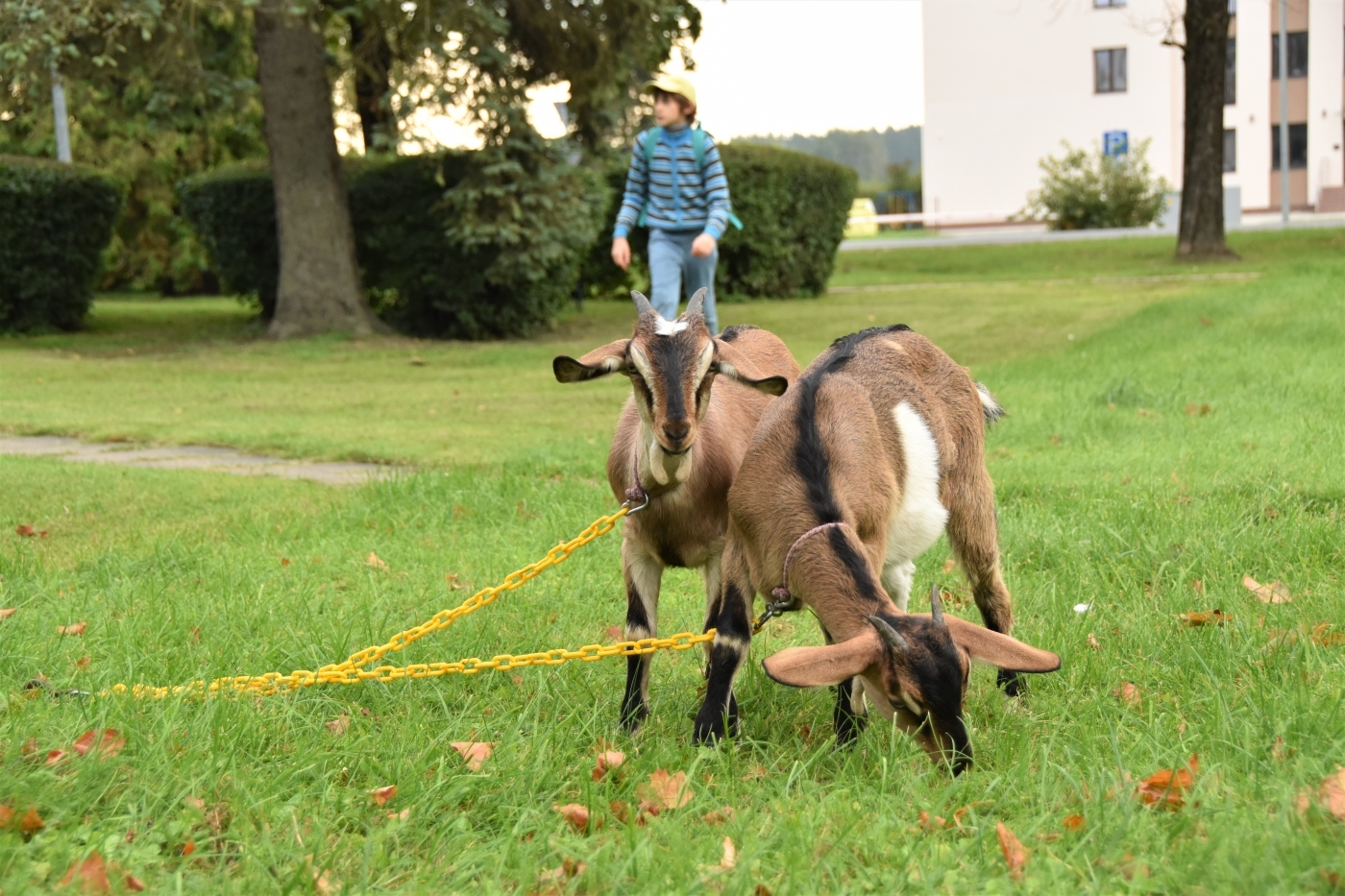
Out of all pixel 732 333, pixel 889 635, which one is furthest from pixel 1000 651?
pixel 732 333

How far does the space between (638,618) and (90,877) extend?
1845 millimetres

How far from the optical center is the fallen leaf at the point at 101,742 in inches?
129

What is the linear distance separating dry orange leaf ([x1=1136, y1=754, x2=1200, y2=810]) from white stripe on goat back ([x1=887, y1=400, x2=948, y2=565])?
110 cm

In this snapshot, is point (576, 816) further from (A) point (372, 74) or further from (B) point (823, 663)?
(A) point (372, 74)

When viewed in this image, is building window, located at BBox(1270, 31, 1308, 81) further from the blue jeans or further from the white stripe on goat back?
the white stripe on goat back

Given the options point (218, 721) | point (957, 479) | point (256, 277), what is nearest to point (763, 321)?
point (256, 277)

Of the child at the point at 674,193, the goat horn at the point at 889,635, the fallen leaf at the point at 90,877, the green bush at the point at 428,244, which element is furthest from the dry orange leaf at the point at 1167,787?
the green bush at the point at 428,244

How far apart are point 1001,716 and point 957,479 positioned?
2.78 ft

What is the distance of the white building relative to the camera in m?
48.8

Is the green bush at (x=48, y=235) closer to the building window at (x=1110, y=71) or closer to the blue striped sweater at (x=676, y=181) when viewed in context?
the blue striped sweater at (x=676, y=181)

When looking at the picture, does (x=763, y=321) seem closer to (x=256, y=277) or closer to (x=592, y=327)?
(x=592, y=327)

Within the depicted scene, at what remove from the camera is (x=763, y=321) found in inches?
719

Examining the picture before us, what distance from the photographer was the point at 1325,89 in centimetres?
5078

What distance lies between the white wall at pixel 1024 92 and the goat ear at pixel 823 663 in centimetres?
4910
